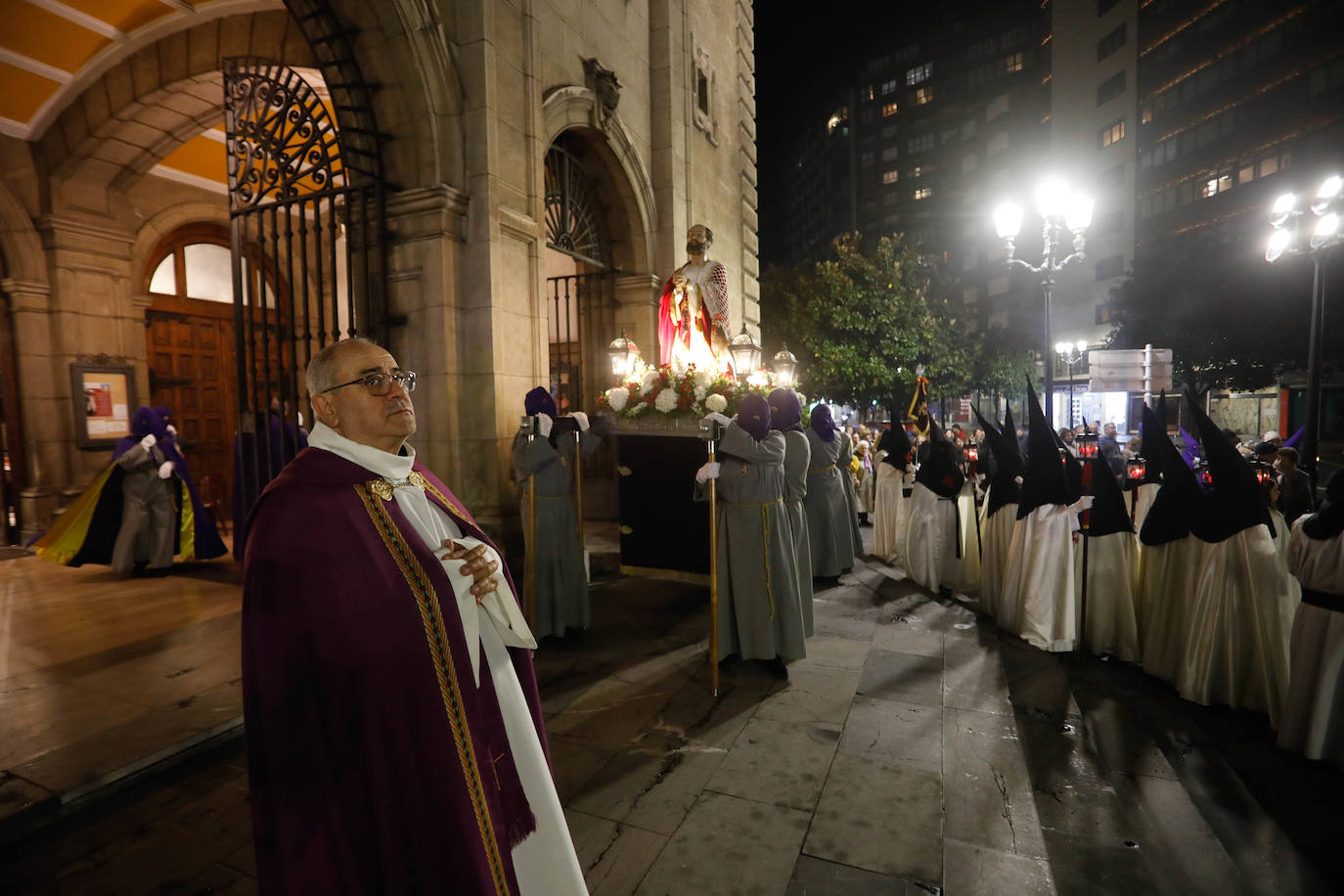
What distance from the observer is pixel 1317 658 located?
3709 millimetres

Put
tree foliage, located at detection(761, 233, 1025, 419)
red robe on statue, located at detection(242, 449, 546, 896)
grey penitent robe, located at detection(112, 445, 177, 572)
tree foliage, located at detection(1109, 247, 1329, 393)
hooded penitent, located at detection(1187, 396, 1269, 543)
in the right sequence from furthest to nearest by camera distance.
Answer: tree foliage, located at detection(761, 233, 1025, 419) < tree foliage, located at detection(1109, 247, 1329, 393) < grey penitent robe, located at detection(112, 445, 177, 572) < hooded penitent, located at detection(1187, 396, 1269, 543) < red robe on statue, located at detection(242, 449, 546, 896)

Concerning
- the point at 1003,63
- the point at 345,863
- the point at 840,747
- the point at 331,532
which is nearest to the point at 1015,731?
the point at 840,747

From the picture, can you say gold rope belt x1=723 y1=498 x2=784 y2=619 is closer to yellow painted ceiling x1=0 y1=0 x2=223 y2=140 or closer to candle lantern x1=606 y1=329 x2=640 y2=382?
candle lantern x1=606 y1=329 x2=640 y2=382

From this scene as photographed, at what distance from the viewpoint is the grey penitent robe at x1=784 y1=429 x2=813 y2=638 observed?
5.58m

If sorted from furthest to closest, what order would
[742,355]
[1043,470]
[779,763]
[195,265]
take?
[195,265] → [742,355] → [1043,470] → [779,763]

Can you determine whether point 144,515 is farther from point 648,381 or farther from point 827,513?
point 827,513

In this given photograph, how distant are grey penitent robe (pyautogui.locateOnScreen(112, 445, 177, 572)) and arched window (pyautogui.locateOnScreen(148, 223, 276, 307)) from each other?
4.16m

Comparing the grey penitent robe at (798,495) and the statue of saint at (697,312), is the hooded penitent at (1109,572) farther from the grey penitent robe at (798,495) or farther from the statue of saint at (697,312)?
the statue of saint at (697,312)

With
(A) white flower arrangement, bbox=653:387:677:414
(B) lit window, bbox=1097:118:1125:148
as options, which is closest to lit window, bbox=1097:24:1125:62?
(B) lit window, bbox=1097:118:1125:148

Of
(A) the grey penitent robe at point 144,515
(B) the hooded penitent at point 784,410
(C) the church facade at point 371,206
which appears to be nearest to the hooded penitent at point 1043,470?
(B) the hooded penitent at point 784,410

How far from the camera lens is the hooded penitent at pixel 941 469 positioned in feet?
23.8

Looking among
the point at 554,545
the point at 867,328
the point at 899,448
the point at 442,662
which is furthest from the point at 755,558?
the point at 867,328

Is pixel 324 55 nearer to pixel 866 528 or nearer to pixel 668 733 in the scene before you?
pixel 668 733

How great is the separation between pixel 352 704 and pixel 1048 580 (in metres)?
5.74
